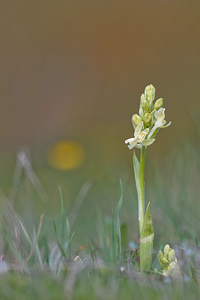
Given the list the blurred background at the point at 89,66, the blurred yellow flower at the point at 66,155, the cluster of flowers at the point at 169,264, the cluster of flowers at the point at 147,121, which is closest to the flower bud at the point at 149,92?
the cluster of flowers at the point at 147,121

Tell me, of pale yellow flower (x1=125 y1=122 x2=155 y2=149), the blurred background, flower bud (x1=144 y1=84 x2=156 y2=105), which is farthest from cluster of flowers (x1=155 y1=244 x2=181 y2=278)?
the blurred background

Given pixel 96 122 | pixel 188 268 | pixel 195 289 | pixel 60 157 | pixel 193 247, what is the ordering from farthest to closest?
pixel 96 122
pixel 60 157
pixel 193 247
pixel 188 268
pixel 195 289

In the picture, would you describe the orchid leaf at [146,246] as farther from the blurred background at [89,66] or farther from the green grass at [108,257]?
the blurred background at [89,66]

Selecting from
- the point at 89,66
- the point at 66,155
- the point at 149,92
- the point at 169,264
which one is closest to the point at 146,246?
the point at 169,264

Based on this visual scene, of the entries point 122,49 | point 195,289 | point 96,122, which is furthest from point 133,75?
point 195,289

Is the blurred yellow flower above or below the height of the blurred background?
below

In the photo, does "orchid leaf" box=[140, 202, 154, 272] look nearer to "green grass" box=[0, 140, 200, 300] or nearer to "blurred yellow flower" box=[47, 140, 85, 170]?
"green grass" box=[0, 140, 200, 300]

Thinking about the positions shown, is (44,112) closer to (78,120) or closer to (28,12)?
(78,120)

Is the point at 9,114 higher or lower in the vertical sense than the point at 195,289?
higher
